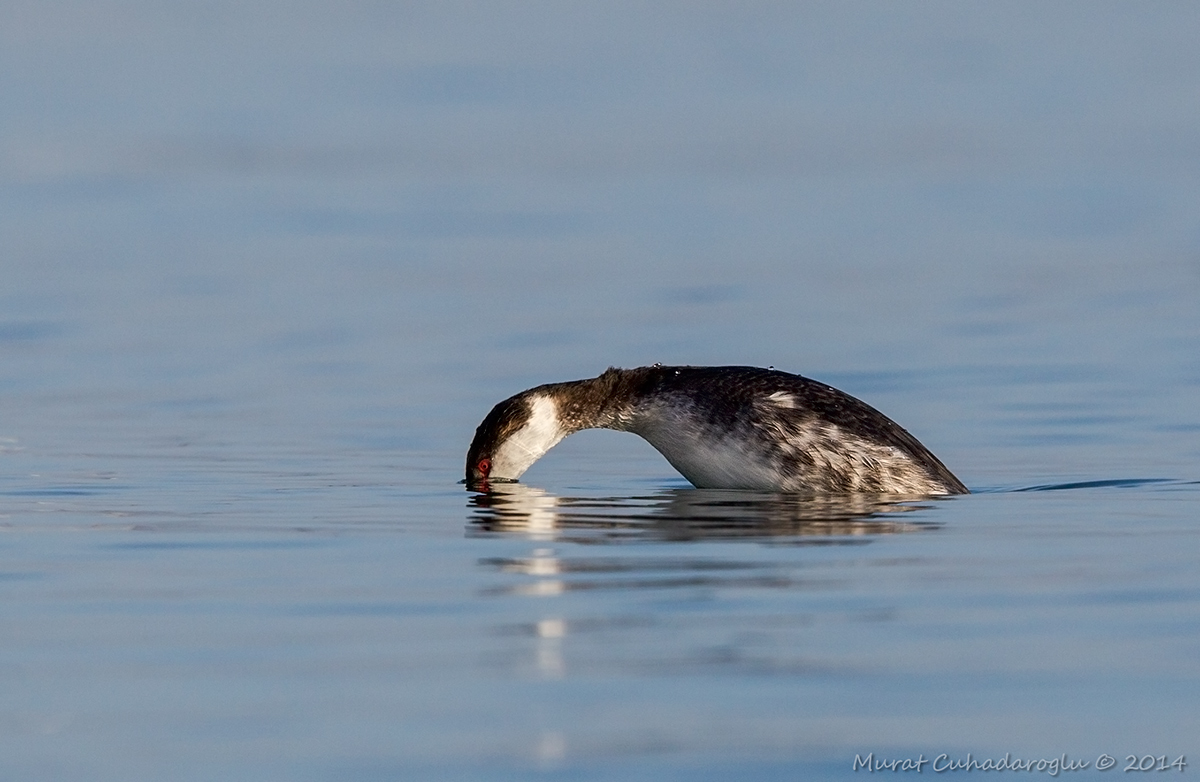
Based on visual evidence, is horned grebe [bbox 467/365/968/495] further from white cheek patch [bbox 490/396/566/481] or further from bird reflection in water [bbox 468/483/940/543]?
bird reflection in water [bbox 468/483/940/543]

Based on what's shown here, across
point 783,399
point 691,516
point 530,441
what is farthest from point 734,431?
point 691,516

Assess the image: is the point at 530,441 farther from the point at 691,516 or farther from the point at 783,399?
the point at 691,516

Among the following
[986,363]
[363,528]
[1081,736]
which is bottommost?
[1081,736]

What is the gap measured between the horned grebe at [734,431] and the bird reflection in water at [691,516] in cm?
19

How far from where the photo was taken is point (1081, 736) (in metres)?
7.80

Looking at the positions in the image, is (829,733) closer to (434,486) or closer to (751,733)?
(751,733)

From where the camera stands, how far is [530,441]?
15.9 m

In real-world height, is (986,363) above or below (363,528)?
above

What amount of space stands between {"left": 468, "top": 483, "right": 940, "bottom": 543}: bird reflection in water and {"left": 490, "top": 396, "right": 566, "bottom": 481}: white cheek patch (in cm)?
17

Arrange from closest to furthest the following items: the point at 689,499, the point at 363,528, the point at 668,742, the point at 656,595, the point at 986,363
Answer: the point at 668,742
the point at 656,595
the point at 363,528
the point at 689,499
the point at 986,363

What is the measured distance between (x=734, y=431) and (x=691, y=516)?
1802mm

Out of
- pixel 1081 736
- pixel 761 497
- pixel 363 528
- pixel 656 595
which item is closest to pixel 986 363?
pixel 761 497

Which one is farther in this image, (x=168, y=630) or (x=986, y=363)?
(x=986, y=363)

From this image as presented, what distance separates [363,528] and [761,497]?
3113 millimetres
